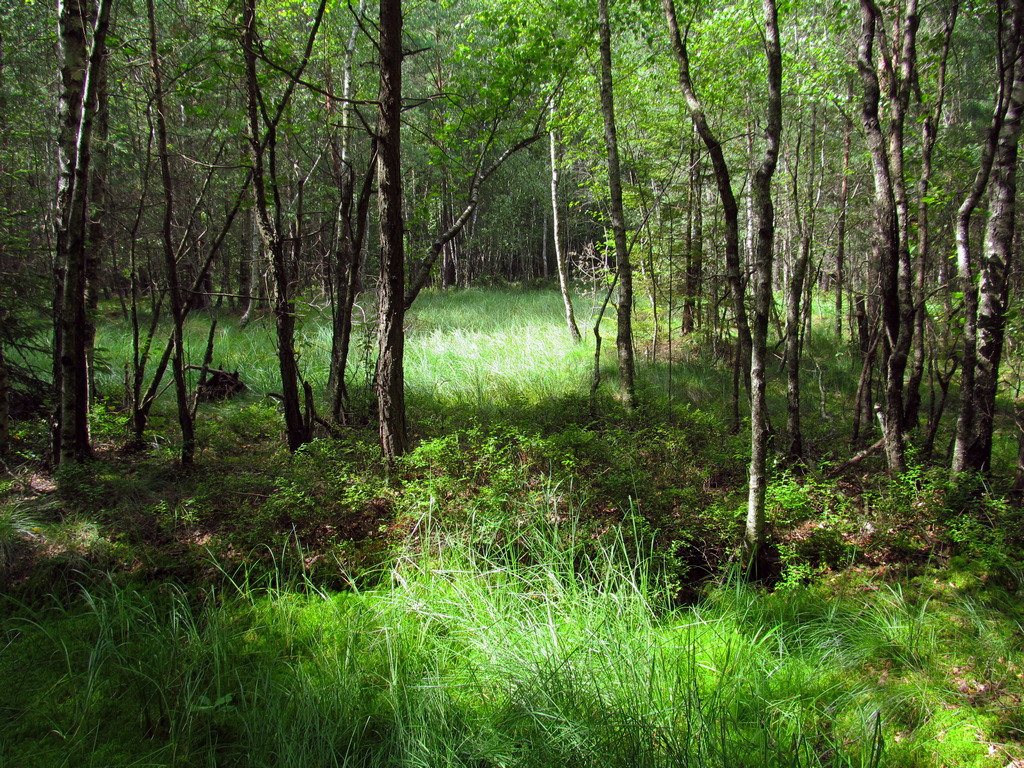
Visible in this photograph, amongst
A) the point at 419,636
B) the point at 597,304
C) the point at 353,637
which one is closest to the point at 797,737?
the point at 419,636

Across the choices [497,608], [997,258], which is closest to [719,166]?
[997,258]

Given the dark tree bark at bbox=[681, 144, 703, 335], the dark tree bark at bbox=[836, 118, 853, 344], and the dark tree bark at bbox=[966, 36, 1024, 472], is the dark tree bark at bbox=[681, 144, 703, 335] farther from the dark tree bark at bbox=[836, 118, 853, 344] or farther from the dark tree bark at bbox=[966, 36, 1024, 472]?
the dark tree bark at bbox=[966, 36, 1024, 472]

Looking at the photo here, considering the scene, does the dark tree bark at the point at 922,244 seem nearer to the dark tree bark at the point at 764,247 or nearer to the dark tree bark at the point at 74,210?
the dark tree bark at the point at 764,247

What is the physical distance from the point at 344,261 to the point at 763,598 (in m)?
5.32

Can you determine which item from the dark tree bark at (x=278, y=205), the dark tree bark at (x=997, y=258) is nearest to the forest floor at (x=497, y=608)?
the dark tree bark at (x=278, y=205)

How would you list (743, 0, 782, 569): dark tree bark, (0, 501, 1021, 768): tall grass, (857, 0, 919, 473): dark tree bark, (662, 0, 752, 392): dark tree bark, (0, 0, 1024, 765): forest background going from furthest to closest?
(857, 0, 919, 473): dark tree bark
(662, 0, 752, 392): dark tree bark
(743, 0, 782, 569): dark tree bark
(0, 0, 1024, 765): forest background
(0, 501, 1021, 768): tall grass

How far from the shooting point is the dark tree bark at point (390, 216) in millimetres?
4254

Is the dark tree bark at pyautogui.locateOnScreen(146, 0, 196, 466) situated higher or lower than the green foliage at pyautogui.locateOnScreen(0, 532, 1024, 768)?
higher

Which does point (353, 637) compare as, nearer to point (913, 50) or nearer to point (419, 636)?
point (419, 636)

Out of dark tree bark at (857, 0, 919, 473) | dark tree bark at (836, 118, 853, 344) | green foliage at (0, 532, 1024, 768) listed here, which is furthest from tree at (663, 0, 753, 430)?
dark tree bark at (836, 118, 853, 344)

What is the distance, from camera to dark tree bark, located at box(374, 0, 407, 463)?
4254 millimetres

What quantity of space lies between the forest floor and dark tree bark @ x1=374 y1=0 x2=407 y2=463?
66cm

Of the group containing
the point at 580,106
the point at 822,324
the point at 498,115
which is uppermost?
the point at 580,106

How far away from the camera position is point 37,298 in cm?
683
